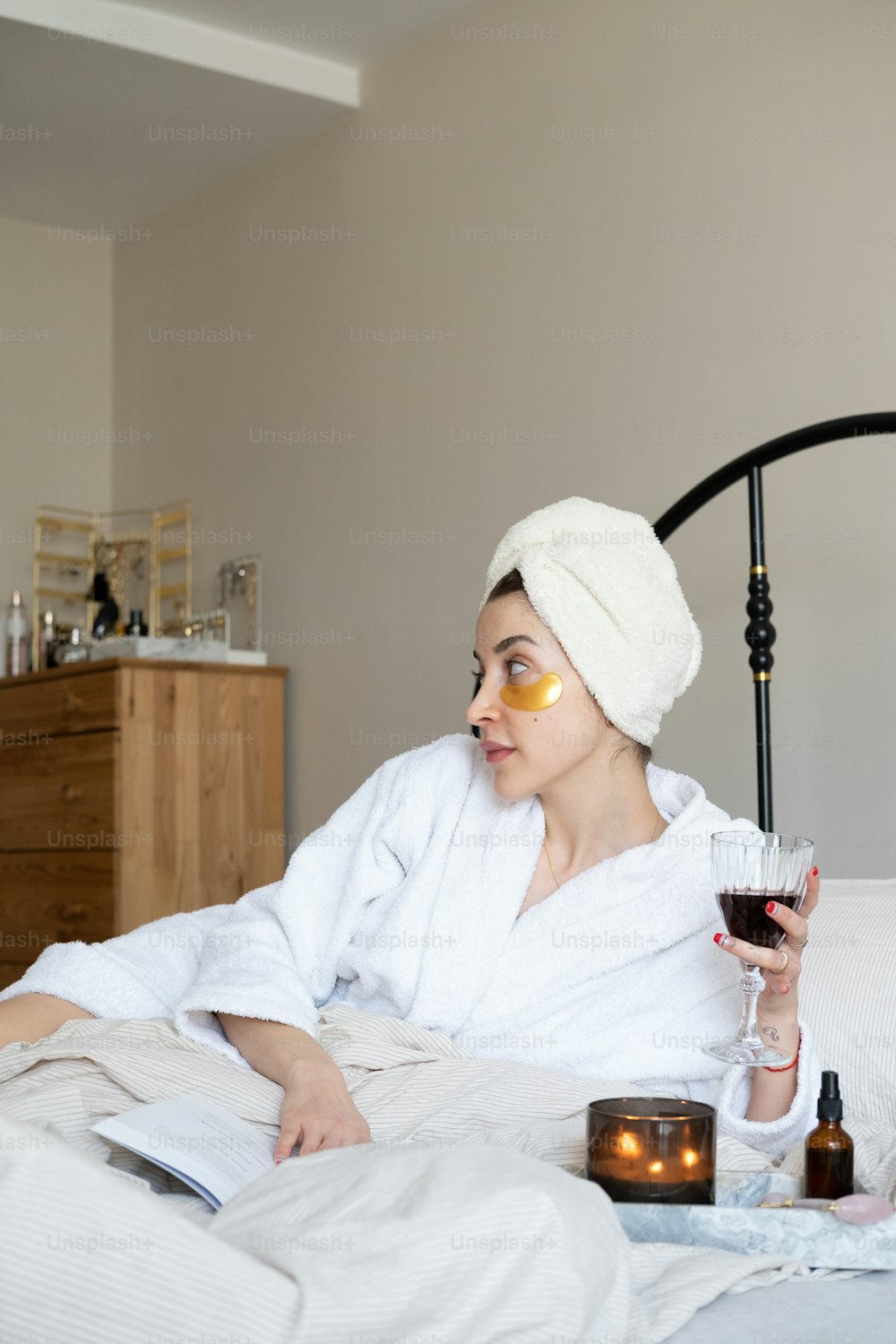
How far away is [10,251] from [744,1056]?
408 centimetres

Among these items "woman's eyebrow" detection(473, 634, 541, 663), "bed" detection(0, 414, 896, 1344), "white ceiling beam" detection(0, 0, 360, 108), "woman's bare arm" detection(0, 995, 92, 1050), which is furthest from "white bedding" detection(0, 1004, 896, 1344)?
"white ceiling beam" detection(0, 0, 360, 108)

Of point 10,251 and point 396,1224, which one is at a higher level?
point 10,251

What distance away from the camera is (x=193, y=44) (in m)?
3.61

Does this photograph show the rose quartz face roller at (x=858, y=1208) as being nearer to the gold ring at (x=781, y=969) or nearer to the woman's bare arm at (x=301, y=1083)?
the gold ring at (x=781, y=969)

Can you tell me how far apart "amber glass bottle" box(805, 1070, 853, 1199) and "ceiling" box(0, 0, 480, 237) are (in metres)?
3.04

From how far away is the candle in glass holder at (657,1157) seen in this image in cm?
111

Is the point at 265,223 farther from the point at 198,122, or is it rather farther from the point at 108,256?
the point at 108,256

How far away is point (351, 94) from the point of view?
384 cm

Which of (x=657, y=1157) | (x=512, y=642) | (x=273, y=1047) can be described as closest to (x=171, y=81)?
(x=512, y=642)

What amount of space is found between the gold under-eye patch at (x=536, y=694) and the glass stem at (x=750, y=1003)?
43cm

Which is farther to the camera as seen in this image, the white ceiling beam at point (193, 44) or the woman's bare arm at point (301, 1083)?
the white ceiling beam at point (193, 44)

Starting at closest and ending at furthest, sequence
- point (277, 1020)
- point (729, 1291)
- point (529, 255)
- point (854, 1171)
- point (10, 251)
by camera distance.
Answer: point (729, 1291) → point (854, 1171) → point (277, 1020) → point (529, 255) → point (10, 251)

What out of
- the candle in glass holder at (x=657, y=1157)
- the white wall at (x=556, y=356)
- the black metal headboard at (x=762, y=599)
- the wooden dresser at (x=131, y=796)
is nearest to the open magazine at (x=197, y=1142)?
the candle in glass holder at (x=657, y=1157)

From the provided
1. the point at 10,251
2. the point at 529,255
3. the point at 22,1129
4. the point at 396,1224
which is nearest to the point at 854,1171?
the point at 396,1224
